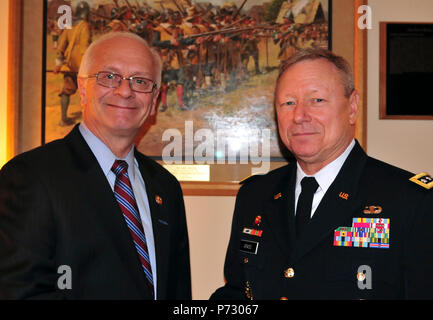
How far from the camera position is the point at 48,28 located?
280 centimetres

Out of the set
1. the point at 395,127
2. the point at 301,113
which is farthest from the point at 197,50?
the point at 395,127

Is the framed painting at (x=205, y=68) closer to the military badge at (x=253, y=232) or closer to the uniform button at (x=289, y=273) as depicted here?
the military badge at (x=253, y=232)

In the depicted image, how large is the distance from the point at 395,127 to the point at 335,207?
1.25m

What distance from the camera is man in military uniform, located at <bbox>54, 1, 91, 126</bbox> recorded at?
2.81 m

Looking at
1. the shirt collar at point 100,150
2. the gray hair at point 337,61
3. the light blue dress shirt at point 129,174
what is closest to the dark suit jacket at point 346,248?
the gray hair at point 337,61

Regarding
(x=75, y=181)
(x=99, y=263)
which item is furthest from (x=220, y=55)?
(x=99, y=263)

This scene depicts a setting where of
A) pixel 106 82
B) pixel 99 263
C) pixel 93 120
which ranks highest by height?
pixel 106 82

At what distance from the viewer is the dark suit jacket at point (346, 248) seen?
1.66 meters

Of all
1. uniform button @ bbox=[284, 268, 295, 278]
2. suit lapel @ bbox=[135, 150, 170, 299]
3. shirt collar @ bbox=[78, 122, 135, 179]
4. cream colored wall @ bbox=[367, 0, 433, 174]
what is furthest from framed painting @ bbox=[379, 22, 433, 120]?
shirt collar @ bbox=[78, 122, 135, 179]

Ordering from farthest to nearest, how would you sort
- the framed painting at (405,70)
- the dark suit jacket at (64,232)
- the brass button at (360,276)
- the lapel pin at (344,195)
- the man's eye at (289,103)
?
1. the framed painting at (405,70)
2. the man's eye at (289,103)
3. the lapel pin at (344,195)
4. the brass button at (360,276)
5. the dark suit jacket at (64,232)

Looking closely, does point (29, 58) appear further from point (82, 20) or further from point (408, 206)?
point (408, 206)

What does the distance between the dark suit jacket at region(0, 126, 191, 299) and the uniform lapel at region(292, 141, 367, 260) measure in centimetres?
65

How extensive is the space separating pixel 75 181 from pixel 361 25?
2.05m
